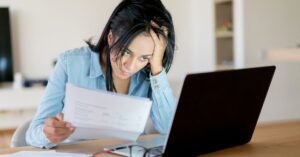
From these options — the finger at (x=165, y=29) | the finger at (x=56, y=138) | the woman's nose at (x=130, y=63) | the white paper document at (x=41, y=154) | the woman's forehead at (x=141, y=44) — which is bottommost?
the white paper document at (x=41, y=154)

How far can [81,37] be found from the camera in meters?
4.27

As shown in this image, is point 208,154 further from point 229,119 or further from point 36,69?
point 36,69

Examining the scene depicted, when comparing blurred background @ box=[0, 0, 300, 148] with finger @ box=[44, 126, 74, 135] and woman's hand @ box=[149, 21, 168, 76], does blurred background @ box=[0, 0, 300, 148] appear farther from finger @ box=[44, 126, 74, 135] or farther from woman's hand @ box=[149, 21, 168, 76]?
finger @ box=[44, 126, 74, 135]

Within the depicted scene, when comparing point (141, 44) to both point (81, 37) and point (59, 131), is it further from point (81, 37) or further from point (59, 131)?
point (81, 37)

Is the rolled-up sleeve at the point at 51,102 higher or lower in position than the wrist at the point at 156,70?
lower

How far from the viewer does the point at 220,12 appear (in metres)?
4.46

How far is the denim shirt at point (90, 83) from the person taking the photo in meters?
1.25

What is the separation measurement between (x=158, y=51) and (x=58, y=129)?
1.34 ft

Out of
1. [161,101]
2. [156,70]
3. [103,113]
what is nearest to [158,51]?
[156,70]

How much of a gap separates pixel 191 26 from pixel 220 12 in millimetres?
428

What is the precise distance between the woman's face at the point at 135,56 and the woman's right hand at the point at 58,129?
28 cm

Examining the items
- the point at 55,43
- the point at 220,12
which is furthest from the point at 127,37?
the point at 220,12

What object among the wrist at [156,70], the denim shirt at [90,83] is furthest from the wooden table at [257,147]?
the wrist at [156,70]

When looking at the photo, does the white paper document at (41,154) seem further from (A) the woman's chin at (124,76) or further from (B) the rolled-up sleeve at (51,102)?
(A) the woman's chin at (124,76)
